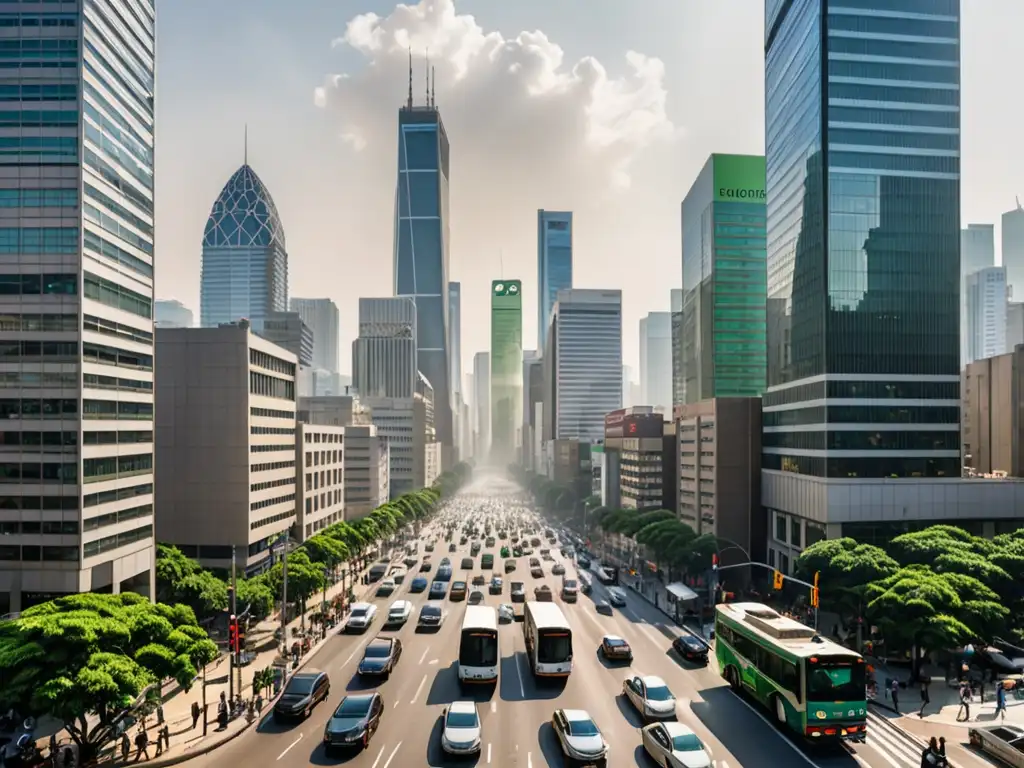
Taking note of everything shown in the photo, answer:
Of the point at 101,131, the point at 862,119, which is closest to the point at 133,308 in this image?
the point at 101,131

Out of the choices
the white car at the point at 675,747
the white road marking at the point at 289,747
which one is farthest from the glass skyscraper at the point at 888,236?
the white road marking at the point at 289,747

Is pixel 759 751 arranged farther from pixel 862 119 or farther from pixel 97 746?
pixel 862 119

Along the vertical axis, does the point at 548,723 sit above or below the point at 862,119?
below

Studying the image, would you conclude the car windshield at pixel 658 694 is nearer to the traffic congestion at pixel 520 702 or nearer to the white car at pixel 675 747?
the traffic congestion at pixel 520 702

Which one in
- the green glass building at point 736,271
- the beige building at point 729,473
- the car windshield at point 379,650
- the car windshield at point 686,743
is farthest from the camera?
the green glass building at point 736,271

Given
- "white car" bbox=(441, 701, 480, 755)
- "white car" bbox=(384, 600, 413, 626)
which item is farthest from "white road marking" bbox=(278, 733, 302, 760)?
"white car" bbox=(384, 600, 413, 626)

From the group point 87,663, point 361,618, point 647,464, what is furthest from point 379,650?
point 647,464

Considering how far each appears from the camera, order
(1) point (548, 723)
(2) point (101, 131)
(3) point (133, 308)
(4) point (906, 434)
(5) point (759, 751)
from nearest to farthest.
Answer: (5) point (759, 751), (1) point (548, 723), (2) point (101, 131), (3) point (133, 308), (4) point (906, 434)

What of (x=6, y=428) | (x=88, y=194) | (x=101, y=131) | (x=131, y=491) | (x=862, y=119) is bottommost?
(x=131, y=491)
